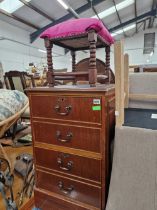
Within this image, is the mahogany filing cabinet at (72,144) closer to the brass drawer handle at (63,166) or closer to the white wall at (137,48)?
the brass drawer handle at (63,166)

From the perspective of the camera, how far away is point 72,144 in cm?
81

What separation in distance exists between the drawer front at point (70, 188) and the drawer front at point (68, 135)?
0.19m

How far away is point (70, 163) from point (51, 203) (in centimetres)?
28

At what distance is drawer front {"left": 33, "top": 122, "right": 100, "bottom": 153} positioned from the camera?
0.75m

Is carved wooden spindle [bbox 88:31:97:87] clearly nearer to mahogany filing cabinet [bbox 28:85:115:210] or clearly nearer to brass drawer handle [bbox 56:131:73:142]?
mahogany filing cabinet [bbox 28:85:115:210]

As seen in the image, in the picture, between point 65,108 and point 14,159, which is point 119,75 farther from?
point 14,159

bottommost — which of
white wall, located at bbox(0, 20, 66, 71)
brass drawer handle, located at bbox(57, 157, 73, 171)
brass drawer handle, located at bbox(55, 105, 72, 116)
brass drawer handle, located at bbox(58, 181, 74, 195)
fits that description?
brass drawer handle, located at bbox(58, 181, 74, 195)

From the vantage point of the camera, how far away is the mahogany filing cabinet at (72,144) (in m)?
0.73

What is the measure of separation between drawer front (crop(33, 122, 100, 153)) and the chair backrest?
179 cm

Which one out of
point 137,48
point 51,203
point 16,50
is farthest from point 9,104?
point 137,48

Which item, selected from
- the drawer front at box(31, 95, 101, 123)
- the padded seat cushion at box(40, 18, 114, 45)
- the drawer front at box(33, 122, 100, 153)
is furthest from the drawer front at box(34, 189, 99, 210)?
the padded seat cushion at box(40, 18, 114, 45)

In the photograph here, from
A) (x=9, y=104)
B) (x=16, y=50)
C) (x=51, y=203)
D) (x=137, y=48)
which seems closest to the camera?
(x=51, y=203)

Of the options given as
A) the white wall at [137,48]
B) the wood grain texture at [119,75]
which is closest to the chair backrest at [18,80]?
the wood grain texture at [119,75]

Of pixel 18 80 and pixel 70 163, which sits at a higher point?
pixel 18 80
